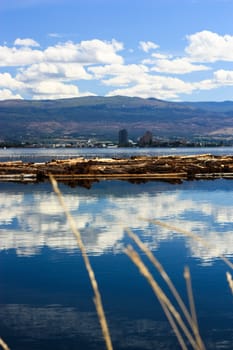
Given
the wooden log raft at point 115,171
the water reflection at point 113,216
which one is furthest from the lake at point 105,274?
the wooden log raft at point 115,171

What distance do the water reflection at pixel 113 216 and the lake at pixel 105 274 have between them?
34 millimetres

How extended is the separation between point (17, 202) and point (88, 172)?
18080 mm

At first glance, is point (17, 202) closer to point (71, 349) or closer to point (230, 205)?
point (230, 205)

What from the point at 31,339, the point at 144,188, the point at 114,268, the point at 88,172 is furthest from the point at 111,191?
the point at 31,339

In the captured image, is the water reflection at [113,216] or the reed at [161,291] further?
the water reflection at [113,216]

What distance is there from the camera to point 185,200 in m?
27.6

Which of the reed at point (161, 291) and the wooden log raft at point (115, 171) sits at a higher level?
the reed at point (161, 291)

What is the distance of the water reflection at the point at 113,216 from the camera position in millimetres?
15906

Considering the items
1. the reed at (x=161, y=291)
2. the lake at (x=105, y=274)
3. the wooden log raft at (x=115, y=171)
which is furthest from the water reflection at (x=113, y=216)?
the reed at (x=161, y=291)

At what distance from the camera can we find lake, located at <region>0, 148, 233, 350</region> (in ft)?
28.4

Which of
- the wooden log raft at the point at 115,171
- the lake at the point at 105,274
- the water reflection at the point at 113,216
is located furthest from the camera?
the wooden log raft at the point at 115,171

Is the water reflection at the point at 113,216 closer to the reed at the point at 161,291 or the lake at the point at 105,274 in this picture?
the lake at the point at 105,274

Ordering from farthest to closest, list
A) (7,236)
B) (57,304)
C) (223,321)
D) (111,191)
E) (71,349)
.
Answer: (111,191)
(7,236)
(57,304)
(223,321)
(71,349)

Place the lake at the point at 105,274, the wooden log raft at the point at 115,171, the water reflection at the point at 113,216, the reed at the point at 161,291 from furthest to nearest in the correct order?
1. the wooden log raft at the point at 115,171
2. the water reflection at the point at 113,216
3. the lake at the point at 105,274
4. the reed at the point at 161,291
